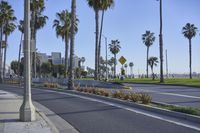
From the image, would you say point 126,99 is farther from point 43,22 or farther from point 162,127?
point 43,22

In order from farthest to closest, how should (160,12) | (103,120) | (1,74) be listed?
1. (1,74)
2. (160,12)
3. (103,120)

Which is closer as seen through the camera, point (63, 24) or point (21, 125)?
point (21, 125)

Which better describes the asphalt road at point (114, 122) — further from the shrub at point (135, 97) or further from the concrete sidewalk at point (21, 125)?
the shrub at point (135, 97)

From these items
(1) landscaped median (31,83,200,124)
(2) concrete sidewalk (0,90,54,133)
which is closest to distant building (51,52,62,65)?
(1) landscaped median (31,83,200,124)

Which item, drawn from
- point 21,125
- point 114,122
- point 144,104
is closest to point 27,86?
point 21,125

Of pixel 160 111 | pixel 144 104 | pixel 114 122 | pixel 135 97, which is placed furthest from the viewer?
pixel 135 97

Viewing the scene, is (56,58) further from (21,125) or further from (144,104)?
(21,125)

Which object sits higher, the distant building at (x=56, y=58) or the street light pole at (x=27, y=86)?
the distant building at (x=56, y=58)

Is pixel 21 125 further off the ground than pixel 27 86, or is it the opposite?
pixel 27 86

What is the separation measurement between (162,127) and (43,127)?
378 centimetres

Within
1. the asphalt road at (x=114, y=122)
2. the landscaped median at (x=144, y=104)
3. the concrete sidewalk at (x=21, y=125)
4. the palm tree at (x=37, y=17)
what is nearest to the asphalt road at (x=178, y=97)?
the landscaped median at (x=144, y=104)

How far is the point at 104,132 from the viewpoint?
12.5 meters

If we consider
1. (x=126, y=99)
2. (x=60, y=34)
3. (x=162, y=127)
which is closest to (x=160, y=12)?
(x=60, y=34)

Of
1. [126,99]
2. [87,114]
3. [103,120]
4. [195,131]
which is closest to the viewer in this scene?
[195,131]
